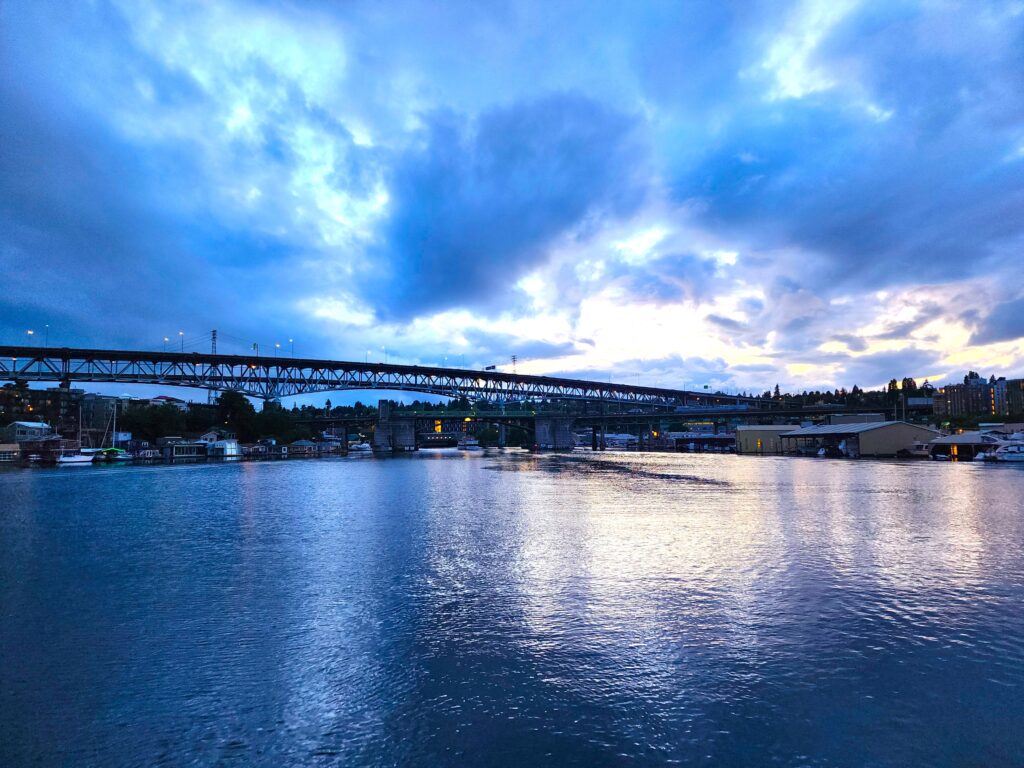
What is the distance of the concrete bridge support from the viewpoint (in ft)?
497

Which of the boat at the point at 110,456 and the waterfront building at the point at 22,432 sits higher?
the waterfront building at the point at 22,432

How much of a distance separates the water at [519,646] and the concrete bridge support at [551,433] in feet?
427

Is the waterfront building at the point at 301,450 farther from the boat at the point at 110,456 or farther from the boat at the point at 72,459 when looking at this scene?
the boat at the point at 72,459

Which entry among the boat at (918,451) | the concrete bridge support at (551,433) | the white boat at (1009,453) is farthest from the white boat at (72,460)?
the white boat at (1009,453)

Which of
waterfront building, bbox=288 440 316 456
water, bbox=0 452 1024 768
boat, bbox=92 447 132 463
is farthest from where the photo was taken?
waterfront building, bbox=288 440 316 456

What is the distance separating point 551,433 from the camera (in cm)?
15238

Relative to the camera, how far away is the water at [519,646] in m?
6.71

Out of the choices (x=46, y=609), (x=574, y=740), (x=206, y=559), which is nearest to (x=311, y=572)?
(x=206, y=559)

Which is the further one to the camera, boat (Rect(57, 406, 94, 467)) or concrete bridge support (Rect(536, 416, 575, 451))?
concrete bridge support (Rect(536, 416, 575, 451))

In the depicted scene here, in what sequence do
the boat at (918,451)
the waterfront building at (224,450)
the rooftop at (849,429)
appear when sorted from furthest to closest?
the waterfront building at (224,450) < the rooftop at (849,429) < the boat at (918,451)

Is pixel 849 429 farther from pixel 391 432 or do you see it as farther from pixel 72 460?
pixel 72 460

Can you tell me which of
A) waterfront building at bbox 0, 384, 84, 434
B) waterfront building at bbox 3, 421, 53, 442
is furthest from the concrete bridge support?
waterfront building at bbox 3, 421, 53, 442

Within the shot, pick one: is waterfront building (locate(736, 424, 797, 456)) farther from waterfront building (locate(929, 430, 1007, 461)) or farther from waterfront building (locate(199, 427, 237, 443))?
waterfront building (locate(199, 427, 237, 443))

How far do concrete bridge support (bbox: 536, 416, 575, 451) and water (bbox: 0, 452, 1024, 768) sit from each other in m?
130
